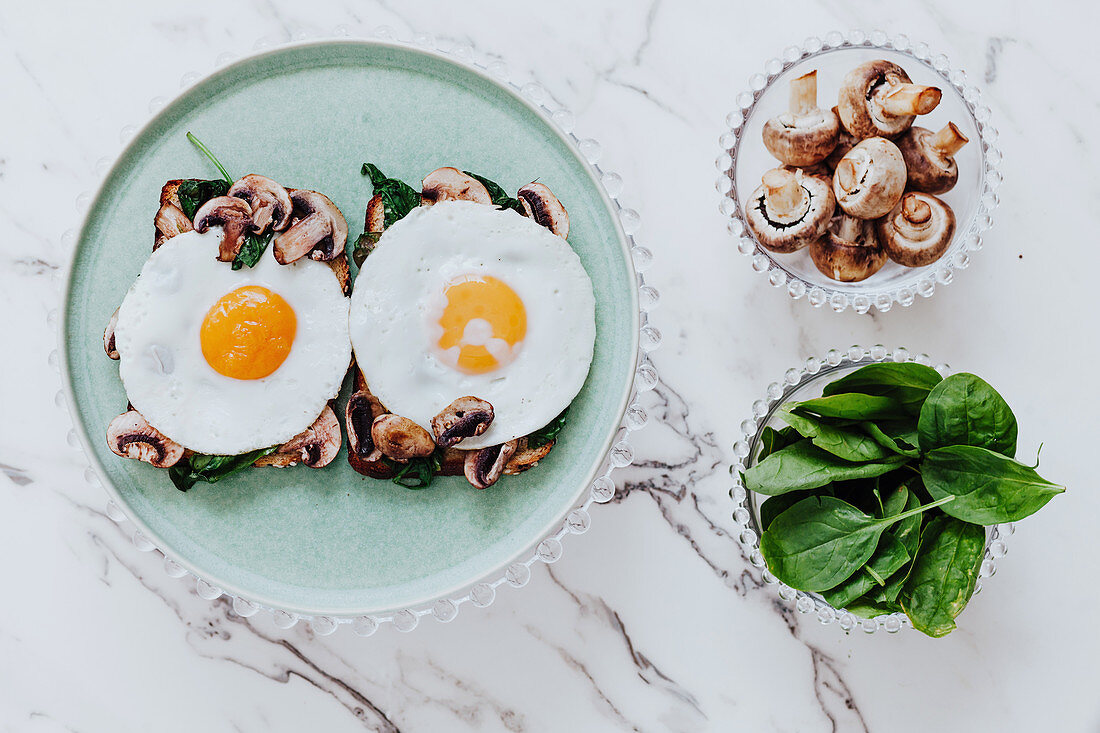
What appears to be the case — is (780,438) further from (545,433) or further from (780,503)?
(545,433)

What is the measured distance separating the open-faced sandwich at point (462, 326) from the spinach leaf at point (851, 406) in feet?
1.71

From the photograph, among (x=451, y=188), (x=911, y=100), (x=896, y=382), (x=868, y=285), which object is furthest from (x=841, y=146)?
(x=451, y=188)

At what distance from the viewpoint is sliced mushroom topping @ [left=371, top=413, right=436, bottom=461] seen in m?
1.95

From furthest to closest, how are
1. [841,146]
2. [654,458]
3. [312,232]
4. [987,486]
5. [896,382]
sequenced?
[654,458] < [841,146] < [312,232] < [896,382] < [987,486]

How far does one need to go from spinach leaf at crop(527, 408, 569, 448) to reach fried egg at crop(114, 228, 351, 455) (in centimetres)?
47

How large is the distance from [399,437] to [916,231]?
130cm

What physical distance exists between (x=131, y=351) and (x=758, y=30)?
5.88ft

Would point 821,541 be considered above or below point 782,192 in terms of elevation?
below

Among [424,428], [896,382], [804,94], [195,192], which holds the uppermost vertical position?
[804,94]

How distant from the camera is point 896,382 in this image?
6.07 feet

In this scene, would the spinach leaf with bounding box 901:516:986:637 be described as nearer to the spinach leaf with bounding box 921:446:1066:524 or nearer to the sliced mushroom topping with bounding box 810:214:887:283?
the spinach leaf with bounding box 921:446:1066:524

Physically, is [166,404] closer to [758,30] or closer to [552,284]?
[552,284]

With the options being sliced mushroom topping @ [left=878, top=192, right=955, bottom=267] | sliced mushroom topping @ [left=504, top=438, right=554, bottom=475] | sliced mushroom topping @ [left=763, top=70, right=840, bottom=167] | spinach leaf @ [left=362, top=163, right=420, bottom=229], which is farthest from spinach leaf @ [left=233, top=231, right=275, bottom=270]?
sliced mushroom topping @ [left=878, top=192, right=955, bottom=267]

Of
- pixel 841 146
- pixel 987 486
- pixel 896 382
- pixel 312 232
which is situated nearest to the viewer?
pixel 987 486
